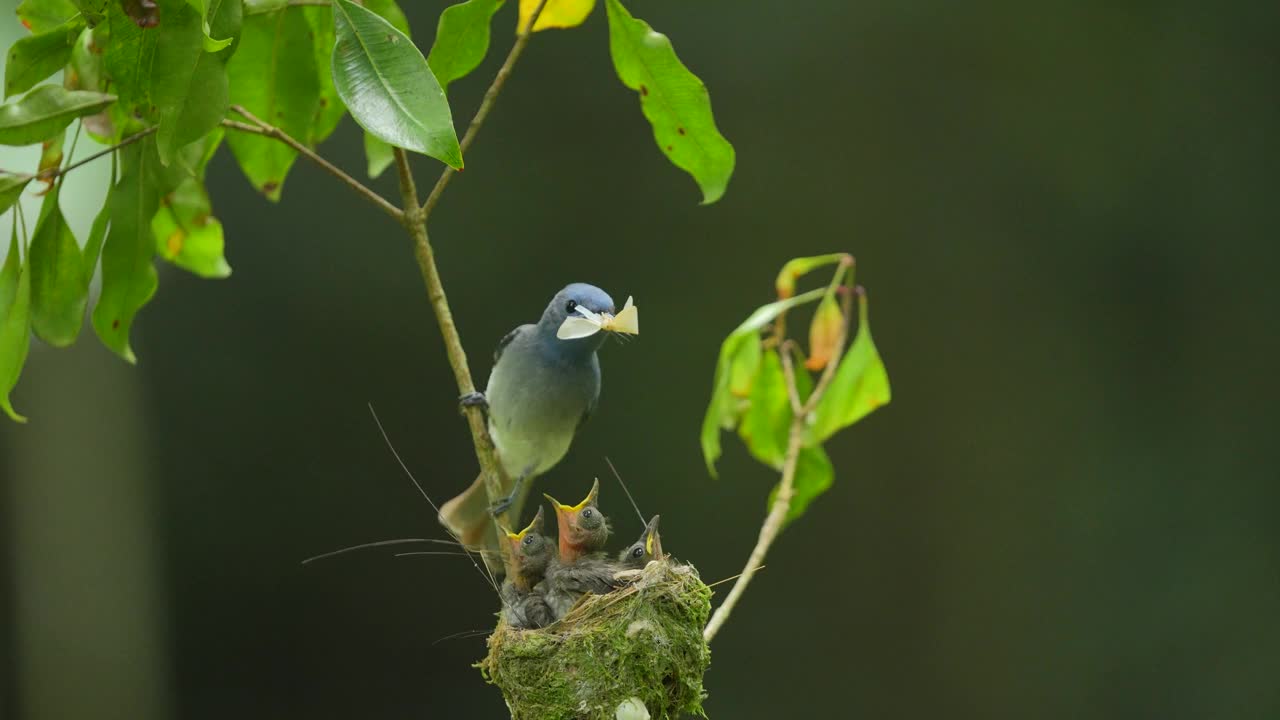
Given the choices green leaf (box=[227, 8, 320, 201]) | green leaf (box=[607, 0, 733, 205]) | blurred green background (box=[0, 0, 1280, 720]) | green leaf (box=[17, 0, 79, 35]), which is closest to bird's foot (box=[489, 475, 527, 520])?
green leaf (box=[607, 0, 733, 205])

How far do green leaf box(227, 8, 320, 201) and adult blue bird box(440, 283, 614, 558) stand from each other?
37 cm

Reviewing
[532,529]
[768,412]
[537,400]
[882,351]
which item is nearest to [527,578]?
[532,529]

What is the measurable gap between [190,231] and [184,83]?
58 centimetres

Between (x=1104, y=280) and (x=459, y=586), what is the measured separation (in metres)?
1.87

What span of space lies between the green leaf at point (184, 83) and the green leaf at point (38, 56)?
169 mm

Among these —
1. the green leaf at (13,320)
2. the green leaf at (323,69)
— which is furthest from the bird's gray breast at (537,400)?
the green leaf at (13,320)

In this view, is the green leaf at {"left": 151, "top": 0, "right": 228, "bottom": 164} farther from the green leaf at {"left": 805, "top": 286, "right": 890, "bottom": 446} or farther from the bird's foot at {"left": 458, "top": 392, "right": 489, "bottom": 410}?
the green leaf at {"left": 805, "top": 286, "right": 890, "bottom": 446}

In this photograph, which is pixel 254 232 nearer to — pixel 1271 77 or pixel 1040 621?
pixel 1040 621

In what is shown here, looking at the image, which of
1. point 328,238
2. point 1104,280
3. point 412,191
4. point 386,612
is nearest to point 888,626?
point 1104,280

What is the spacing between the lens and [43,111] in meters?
1.00

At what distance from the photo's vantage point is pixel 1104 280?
9.68ft

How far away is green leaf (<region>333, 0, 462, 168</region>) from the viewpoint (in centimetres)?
86

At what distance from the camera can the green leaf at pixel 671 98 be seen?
1.13m

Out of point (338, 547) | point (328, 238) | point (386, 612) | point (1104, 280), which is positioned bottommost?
point (386, 612)
